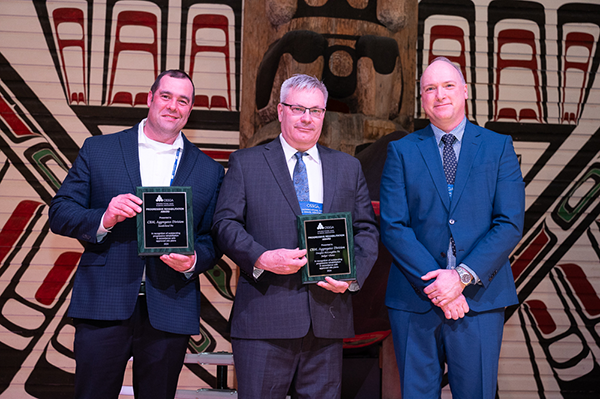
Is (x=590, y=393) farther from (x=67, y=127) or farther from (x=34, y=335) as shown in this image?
(x=67, y=127)

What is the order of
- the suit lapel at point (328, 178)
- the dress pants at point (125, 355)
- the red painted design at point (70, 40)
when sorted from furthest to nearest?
the red painted design at point (70, 40) < the suit lapel at point (328, 178) < the dress pants at point (125, 355)

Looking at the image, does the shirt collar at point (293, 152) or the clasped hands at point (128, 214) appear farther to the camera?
the shirt collar at point (293, 152)

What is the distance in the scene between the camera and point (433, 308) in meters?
2.05

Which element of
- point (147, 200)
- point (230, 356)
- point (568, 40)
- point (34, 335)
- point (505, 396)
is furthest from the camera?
point (568, 40)

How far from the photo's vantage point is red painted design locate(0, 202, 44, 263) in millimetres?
4090

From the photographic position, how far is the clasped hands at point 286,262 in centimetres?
192

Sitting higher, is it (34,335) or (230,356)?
(230,356)

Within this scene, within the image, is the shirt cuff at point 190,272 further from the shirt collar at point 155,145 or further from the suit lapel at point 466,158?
the suit lapel at point 466,158

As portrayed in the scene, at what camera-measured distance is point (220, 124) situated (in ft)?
14.0

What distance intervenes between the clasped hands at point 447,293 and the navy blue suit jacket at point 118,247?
2.97ft

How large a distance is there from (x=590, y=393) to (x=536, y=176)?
1.86m

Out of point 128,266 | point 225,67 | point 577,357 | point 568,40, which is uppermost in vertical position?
point 568,40

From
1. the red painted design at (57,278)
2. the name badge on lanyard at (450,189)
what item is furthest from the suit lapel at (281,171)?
the red painted design at (57,278)

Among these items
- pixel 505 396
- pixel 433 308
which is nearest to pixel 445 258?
pixel 433 308
